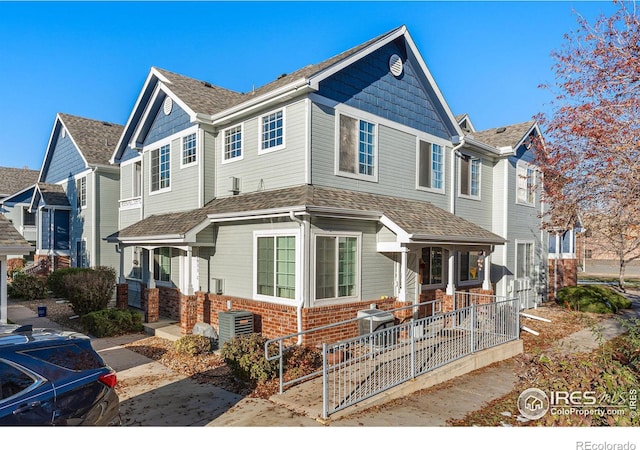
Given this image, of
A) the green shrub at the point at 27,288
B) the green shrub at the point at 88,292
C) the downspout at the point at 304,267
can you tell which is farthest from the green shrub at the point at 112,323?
the green shrub at the point at 27,288

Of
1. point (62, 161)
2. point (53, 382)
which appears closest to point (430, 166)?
point (53, 382)

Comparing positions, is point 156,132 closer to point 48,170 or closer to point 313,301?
point 313,301

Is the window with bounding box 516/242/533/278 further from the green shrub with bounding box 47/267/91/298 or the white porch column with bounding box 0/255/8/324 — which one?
the green shrub with bounding box 47/267/91/298

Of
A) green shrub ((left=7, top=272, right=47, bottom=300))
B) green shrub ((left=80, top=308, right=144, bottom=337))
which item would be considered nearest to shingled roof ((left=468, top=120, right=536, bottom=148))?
green shrub ((left=80, top=308, right=144, bottom=337))

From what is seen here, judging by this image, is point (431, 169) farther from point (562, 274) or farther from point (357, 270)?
point (562, 274)

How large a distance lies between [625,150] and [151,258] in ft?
47.8

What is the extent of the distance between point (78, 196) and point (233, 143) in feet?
47.3

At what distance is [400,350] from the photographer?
8430 millimetres

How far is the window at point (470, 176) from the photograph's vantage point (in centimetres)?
1631

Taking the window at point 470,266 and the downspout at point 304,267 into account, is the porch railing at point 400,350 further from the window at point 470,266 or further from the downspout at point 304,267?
the window at point 470,266

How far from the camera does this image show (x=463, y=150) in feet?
53.3

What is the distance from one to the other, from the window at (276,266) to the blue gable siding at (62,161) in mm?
15772

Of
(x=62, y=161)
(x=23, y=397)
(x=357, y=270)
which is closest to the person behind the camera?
(x=23, y=397)

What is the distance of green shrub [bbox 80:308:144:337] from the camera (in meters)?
12.3
